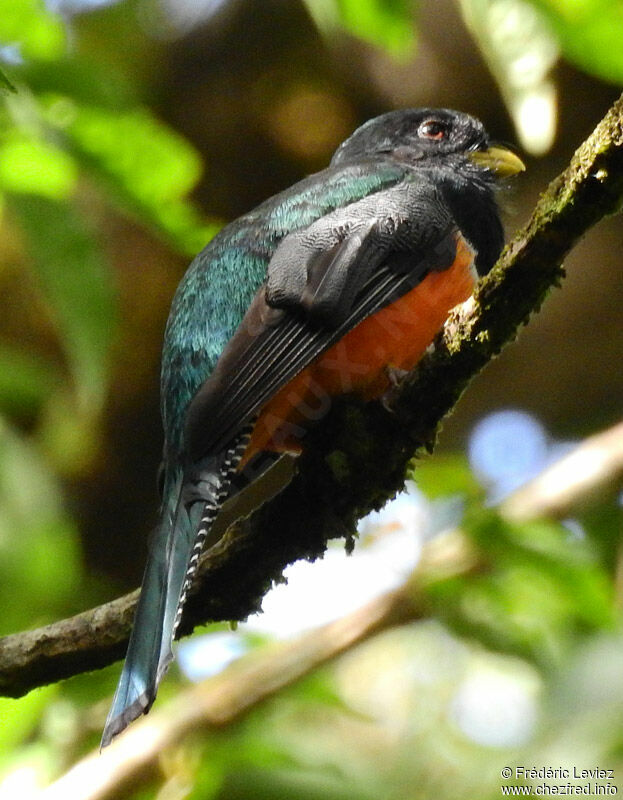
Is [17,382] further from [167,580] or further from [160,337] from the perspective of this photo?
[160,337]

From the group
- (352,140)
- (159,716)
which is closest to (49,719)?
(159,716)

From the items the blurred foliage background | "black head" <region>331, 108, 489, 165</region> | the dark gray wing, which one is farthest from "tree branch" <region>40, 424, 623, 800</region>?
"black head" <region>331, 108, 489, 165</region>

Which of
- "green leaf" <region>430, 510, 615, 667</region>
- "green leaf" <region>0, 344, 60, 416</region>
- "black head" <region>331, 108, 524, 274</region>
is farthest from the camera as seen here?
"black head" <region>331, 108, 524, 274</region>

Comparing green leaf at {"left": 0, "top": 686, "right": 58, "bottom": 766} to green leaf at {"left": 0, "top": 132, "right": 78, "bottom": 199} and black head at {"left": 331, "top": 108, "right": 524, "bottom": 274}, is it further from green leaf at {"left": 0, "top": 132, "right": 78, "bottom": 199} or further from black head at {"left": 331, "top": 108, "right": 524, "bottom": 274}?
black head at {"left": 331, "top": 108, "right": 524, "bottom": 274}

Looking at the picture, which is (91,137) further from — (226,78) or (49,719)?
(226,78)

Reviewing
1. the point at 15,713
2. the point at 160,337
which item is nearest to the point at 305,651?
the point at 15,713

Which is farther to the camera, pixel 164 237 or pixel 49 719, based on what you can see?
pixel 49 719
